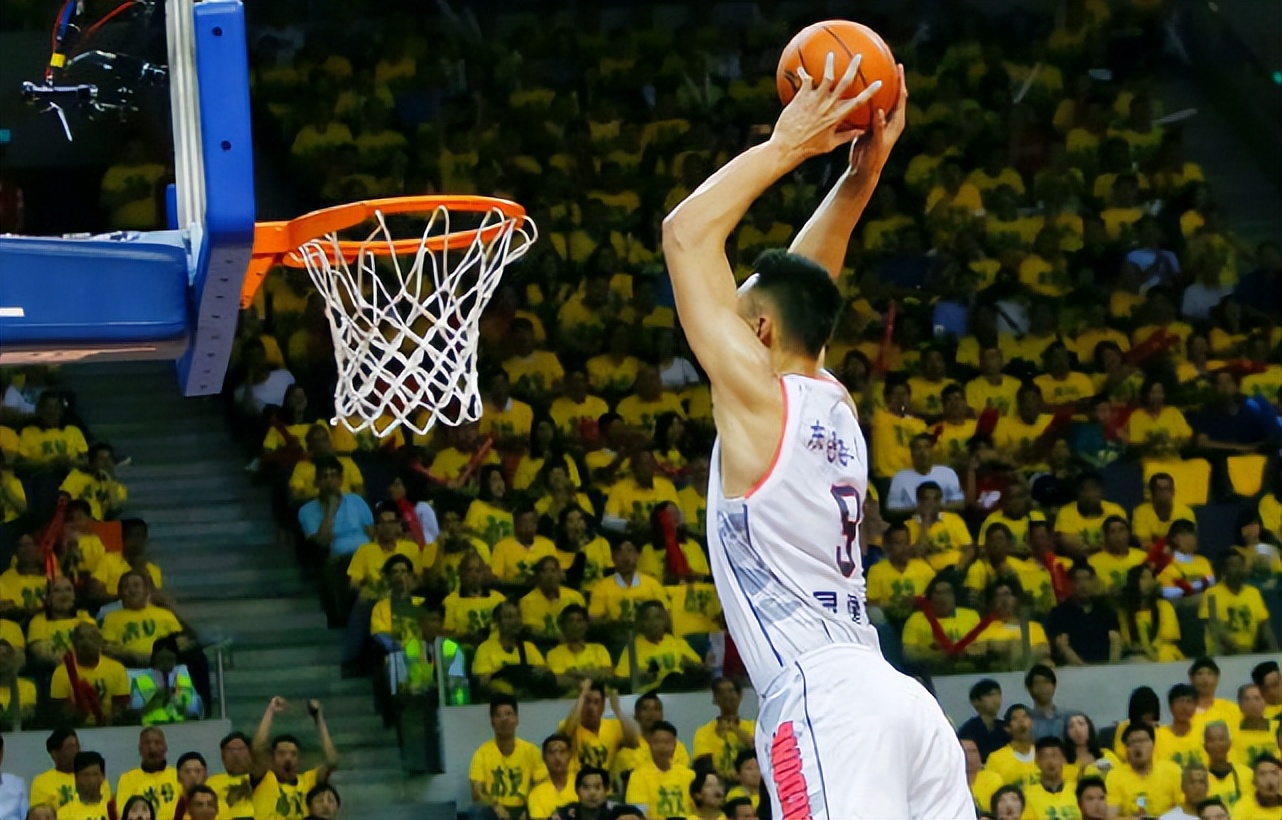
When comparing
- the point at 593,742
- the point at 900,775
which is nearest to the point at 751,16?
the point at 593,742

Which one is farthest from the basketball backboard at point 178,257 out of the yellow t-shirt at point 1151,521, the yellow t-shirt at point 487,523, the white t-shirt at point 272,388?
the yellow t-shirt at point 1151,521

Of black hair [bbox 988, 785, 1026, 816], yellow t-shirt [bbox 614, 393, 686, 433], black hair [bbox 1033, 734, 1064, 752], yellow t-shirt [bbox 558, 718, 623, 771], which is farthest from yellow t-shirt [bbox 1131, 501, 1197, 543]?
yellow t-shirt [bbox 558, 718, 623, 771]

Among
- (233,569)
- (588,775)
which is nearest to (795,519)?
(588,775)

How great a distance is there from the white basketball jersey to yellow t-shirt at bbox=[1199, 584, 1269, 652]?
575 centimetres

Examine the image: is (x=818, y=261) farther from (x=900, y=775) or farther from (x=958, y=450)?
(x=958, y=450)

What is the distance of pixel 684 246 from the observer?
416 centimetres

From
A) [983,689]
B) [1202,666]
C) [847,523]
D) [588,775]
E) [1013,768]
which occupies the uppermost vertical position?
[847,523]

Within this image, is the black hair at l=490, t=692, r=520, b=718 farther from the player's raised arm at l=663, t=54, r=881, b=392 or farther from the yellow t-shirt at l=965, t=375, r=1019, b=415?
the player's raised arm at l=663, t=54, r=881, b=392

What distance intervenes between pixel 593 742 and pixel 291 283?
11.2 ft

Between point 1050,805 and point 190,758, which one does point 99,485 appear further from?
point 1050,805

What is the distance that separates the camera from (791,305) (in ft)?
14.1

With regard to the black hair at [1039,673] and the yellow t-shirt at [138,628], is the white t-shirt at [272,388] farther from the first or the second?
the black hair at [1039,673]

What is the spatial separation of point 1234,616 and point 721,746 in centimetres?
270

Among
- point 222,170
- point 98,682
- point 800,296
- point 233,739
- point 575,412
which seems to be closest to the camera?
point 800,296
